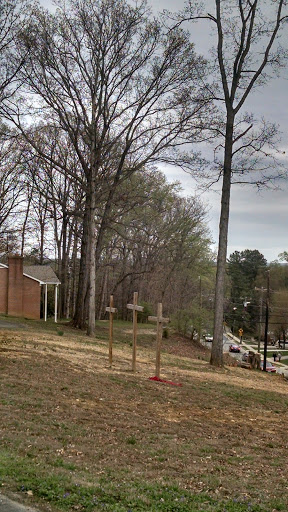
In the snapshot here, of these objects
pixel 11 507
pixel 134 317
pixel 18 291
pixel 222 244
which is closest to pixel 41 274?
pixel 18 291

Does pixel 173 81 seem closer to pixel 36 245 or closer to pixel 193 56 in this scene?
pixel 193 56

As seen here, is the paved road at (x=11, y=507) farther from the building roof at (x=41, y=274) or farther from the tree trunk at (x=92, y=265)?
the building roof at (x=41, y=274)

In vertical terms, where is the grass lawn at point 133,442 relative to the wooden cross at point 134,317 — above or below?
below

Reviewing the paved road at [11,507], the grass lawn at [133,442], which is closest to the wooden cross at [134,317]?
the grass lawn at [133,442]

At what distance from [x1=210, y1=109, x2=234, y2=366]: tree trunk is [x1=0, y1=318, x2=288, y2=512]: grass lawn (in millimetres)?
5802

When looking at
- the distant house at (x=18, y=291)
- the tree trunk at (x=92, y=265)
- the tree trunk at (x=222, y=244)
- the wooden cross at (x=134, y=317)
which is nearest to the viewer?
the wooden cross at (x=134, y=317)

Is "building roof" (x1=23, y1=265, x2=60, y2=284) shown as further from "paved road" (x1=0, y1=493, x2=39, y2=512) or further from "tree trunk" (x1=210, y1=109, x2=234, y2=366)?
"paved road" (x1=0, y1=493, x2=39, y2=512)

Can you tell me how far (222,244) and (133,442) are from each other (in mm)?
11677

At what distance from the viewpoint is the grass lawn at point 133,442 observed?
15.6 ft

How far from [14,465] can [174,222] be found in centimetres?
3832

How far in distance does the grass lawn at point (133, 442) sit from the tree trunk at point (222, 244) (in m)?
5.80

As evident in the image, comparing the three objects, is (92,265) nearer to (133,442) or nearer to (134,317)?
(134,317)

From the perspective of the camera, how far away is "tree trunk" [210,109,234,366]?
17688mm

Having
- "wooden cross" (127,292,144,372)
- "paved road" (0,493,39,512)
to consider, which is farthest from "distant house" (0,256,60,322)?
"paved road" (0,493,39,512)
